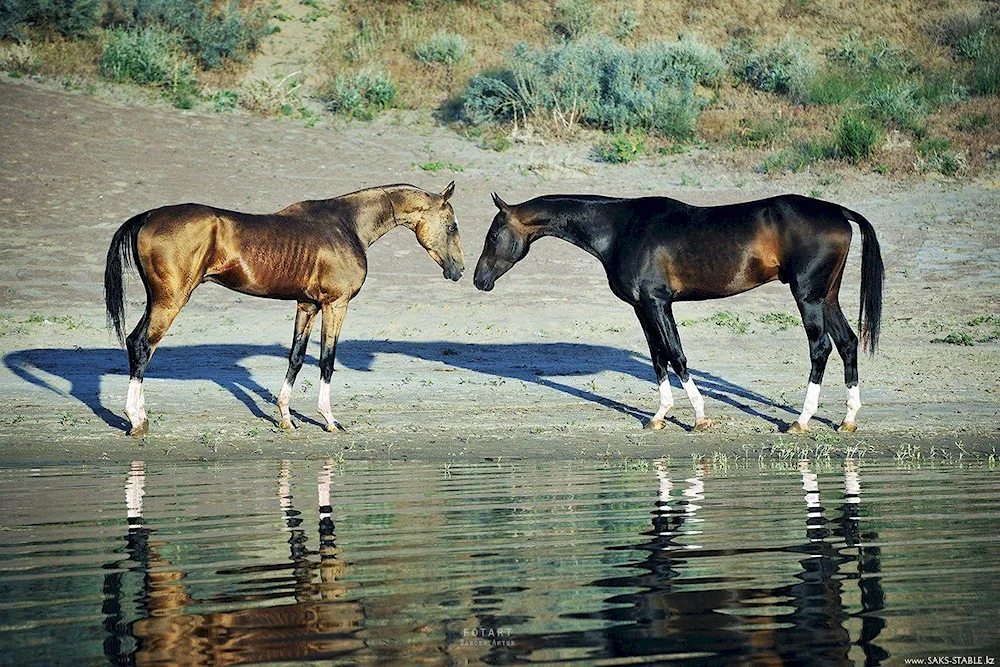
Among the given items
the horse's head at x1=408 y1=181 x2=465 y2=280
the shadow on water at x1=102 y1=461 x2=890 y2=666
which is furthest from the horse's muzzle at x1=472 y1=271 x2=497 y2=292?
the shadow on water at x1=102 y1=461 x2=890 y2=666

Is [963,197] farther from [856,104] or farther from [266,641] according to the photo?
[266,641]

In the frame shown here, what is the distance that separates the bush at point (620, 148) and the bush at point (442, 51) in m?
6.50

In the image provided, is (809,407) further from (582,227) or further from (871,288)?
(582,227)

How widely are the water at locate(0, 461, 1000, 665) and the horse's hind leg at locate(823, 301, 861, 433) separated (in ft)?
7.56

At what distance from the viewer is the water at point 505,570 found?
13.9ft

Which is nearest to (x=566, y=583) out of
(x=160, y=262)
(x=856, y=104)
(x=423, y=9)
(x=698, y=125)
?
(x=160, y=262)

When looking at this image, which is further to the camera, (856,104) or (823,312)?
(856,104)

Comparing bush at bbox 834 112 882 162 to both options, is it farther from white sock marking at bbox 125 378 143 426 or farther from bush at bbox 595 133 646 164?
white sock marking at bbox 125 378 143 426

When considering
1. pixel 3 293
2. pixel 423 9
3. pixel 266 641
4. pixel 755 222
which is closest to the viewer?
pixel 266 641

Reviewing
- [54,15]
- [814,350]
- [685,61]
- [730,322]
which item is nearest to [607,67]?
[685,61]

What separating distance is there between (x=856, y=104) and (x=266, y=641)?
25.4m

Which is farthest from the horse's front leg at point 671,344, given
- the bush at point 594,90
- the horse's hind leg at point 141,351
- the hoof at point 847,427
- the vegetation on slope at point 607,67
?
the bush at point 594,90

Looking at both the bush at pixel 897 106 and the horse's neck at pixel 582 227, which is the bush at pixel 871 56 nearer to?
the bush at pixel 897 106

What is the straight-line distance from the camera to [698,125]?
1043 inches
